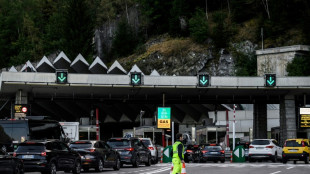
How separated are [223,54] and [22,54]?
139 feet

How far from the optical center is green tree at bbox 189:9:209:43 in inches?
4227

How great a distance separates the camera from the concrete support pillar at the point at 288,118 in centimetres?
6419

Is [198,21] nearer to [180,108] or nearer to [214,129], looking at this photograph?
[180,108]

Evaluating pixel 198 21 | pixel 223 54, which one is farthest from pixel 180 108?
pixel 198 21

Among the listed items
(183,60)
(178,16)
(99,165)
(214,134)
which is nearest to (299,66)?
(183,60)

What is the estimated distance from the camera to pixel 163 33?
12175 cm

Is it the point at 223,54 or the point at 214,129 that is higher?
the point at 223,54

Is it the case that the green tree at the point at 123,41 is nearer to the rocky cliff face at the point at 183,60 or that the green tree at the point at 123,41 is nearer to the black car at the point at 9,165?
the rocky cliff face at the point at 183,60

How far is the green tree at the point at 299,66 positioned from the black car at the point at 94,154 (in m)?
58.8

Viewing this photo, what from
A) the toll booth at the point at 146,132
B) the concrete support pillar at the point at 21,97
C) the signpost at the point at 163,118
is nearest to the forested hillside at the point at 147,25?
the toll booth at the point at 146,132

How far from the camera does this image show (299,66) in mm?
88750

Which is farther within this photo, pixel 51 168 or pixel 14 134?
pixel 14 134

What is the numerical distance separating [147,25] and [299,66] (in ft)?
140

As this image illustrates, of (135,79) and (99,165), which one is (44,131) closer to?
(99,165)
